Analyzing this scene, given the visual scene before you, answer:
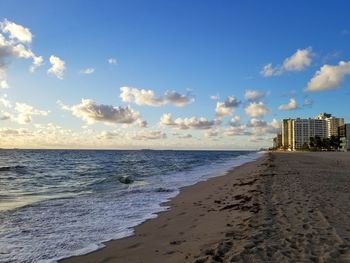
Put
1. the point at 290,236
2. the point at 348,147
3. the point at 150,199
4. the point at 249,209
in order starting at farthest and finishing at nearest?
1. the point at 348,147
2. the point at 150,199
3. the point at 249,209
4. the point at 290,236

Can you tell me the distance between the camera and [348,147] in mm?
177625

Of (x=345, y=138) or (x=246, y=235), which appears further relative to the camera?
(x=345, y=138)

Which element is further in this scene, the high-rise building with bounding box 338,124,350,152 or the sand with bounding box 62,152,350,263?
the high-rise building with bounding box 338,124,350,152

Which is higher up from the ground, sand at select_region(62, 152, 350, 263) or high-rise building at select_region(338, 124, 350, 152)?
high-rise building at select_region(338, 124, 350, 152)

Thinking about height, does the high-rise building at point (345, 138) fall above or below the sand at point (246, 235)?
above

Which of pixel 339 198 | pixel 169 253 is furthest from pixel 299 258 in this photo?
pixel 339 198

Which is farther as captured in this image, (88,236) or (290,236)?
(88,236)

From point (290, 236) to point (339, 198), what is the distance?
614cm

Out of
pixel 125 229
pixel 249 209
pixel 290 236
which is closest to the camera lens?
pixel 290 236

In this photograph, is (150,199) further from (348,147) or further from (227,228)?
(348,147)

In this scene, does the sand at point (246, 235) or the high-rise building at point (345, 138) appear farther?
the high-rise building at point (345, 138)

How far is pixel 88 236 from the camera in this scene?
8.78 m

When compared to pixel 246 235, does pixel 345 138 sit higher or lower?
higher

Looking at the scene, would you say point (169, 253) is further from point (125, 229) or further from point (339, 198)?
point (339, 198)
